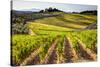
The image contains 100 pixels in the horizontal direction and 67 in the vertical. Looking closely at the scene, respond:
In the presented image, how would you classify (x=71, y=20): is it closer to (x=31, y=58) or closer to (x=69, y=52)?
(x=69, y=52)

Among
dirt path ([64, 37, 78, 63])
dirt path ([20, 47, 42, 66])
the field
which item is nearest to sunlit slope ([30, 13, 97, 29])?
the field

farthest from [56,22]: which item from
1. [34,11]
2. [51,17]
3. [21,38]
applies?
[21,38]

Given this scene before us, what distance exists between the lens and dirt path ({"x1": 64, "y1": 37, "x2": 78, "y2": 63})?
8.18ft

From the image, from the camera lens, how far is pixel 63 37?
2.50 meters

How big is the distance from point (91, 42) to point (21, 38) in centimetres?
92

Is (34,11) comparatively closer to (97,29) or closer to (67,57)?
(67,57)

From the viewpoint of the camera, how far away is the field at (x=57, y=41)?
2.32m

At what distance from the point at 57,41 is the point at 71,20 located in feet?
1.07

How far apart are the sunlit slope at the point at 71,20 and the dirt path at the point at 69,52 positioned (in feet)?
0.63

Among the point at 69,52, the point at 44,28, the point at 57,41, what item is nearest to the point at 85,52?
the point at 69,52

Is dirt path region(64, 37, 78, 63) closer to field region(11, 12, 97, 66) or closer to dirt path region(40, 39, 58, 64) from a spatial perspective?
field region(11, 12, 97, 66)

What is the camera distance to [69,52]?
2502 mm

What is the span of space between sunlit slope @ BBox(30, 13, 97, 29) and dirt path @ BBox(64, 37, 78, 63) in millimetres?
A: 192
